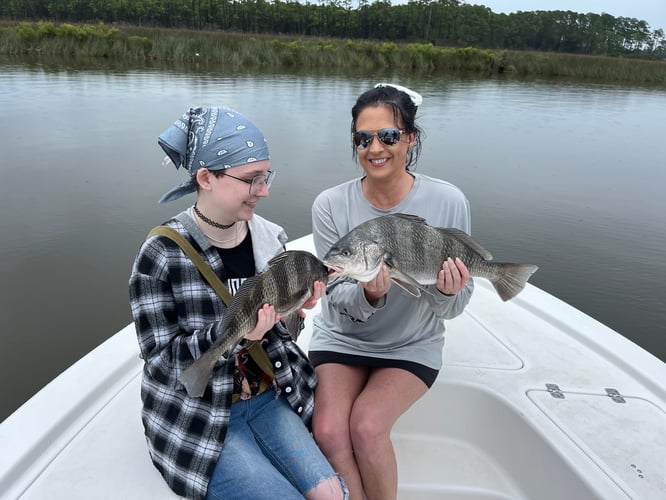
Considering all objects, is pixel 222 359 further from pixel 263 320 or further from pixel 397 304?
pixel 397 304

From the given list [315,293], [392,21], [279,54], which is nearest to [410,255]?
[315,293]

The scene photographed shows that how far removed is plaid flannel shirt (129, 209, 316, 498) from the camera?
177 cm

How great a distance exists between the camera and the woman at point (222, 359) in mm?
1776

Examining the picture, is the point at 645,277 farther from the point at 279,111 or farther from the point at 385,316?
the point at 279,111

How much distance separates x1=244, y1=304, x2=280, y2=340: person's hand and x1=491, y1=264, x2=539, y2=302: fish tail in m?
1.13

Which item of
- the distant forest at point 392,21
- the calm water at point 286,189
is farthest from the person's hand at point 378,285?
the distant forest at point 392,21

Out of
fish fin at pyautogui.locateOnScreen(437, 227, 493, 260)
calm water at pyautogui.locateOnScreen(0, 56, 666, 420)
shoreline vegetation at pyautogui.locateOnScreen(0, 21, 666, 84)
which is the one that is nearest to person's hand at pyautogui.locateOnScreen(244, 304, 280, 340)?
fish fin at pyautogui.locateOnScreen(437, 227, 493, 260)

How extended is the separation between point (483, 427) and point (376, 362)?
A: 79 centimetres

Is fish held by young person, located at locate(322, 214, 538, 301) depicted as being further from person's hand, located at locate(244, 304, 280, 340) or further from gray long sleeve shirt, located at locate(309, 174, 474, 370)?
person's hand, located at locate(244, 304, 280, 340)

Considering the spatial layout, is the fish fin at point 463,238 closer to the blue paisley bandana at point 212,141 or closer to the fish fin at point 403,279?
the fish fin at point 403,279

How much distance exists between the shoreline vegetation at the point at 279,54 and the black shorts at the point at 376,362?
950 inches

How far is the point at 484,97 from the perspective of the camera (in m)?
19.6

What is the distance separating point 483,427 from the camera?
268 centimetres

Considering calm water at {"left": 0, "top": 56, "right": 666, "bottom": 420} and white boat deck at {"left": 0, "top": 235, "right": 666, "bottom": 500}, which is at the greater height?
white boat deck at {"left": 0, "top": 235, "right": 666, "bottom": 500}
